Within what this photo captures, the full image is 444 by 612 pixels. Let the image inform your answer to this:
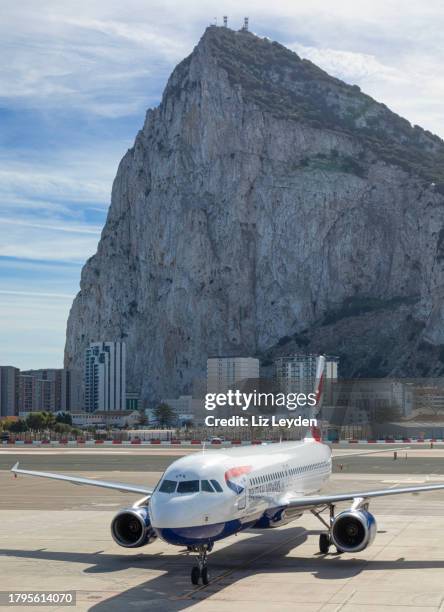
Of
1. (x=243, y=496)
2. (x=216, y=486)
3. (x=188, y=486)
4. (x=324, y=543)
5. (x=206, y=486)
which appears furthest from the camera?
(x=324, y=543)

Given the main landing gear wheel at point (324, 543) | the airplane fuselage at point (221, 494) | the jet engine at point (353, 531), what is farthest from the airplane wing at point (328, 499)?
the main landing gear wheel at point (324, 543)

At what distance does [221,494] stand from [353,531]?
5.31 meters

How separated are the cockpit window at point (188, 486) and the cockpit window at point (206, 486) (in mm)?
146

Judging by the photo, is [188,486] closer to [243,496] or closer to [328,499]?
[243,496]

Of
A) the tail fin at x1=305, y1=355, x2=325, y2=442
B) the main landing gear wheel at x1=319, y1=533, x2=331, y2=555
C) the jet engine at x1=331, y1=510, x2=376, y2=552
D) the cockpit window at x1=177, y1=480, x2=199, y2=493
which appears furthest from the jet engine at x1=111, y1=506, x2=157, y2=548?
the tail fin at x1=305, y1=355, x2=325, y2=442

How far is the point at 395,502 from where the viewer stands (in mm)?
50688

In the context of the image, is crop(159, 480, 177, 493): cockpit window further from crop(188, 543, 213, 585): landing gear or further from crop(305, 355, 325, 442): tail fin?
crop(305, 355, 325, 442): tail fin

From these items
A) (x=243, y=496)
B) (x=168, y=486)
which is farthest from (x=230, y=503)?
(x=168, y=486)

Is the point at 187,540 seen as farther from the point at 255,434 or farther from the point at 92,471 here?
the point at 255,434

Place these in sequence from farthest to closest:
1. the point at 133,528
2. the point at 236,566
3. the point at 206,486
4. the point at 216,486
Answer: the point at 133,528
the point at 236,566
the point at 216,486
the point at 206,486

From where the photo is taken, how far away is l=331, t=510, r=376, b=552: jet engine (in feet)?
101

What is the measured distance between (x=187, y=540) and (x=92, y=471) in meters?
48.8

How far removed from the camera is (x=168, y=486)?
1108 inches

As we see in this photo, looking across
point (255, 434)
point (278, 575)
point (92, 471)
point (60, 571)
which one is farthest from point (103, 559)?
point (255, 434)
